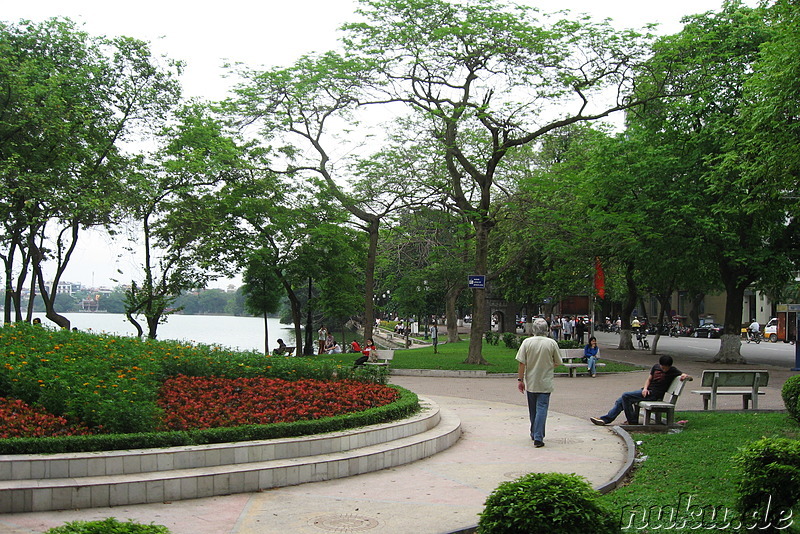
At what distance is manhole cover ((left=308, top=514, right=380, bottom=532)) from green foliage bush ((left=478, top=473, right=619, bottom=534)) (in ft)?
7.31

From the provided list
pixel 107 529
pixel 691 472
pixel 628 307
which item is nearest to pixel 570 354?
pixel 628 307

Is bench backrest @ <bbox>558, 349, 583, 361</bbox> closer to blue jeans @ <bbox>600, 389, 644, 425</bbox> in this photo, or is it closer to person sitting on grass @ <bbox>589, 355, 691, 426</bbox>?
blue jeans @ <bbox>600, 389, 644, 425</bbox>

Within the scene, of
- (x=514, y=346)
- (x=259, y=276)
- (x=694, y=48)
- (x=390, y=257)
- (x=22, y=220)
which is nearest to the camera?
(x=22, y=220)

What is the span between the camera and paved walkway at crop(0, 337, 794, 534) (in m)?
6.76

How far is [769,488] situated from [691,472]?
108 inches

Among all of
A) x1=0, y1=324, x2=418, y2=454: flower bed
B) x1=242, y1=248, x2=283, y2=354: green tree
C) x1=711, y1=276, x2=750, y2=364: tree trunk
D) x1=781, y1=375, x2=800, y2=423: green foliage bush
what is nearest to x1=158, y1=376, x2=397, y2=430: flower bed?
x1=0, y1=324, x2=418, y2=454: flower bed

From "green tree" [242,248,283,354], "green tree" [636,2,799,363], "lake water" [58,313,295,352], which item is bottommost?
"lake water" [58,313,295,352]

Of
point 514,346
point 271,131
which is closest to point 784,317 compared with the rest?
point 514,346

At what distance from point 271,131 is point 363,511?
2054cm

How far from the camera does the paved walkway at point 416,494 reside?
6758 mm

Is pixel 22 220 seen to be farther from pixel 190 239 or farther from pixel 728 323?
pixel 728 323

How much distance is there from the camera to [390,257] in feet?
100

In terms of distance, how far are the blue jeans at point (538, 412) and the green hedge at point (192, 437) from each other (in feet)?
6.60

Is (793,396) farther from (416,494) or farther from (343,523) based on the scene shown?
(343,523)
